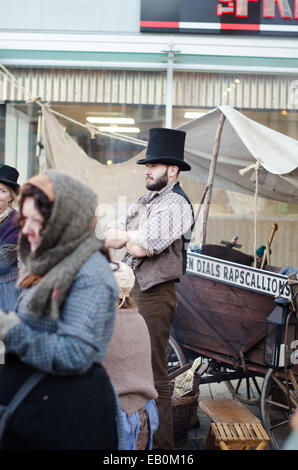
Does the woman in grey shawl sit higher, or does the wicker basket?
the woman in grey shawl

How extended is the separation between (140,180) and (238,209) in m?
1.27

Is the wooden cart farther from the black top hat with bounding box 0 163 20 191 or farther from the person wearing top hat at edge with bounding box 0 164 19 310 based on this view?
the black top hat with bounding box 0 163 20 191

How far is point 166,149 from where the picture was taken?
3.77 meters

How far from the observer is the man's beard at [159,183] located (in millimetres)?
3698

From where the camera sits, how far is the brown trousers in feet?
11.5

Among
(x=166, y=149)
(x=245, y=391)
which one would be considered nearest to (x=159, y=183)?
(x=166, y=149)

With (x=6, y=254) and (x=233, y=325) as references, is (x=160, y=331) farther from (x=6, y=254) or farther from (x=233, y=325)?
(x=6, y=254)

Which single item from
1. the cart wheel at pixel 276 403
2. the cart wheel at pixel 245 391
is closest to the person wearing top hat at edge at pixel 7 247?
the cart wheel at pixel 276 403

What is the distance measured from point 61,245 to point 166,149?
208 cm

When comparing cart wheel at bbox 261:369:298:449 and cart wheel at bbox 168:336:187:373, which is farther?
cart wheel at bbox 168:336:187:373

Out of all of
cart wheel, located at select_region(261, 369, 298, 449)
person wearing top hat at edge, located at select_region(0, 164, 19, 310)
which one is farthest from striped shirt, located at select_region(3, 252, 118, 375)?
cart wheel, located at select_region(261, 369, 298, 449)

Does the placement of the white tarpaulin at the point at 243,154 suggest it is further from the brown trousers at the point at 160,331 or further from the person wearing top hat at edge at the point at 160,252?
the brown trousers at the point at 160,331

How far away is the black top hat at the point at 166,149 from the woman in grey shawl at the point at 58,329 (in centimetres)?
188
